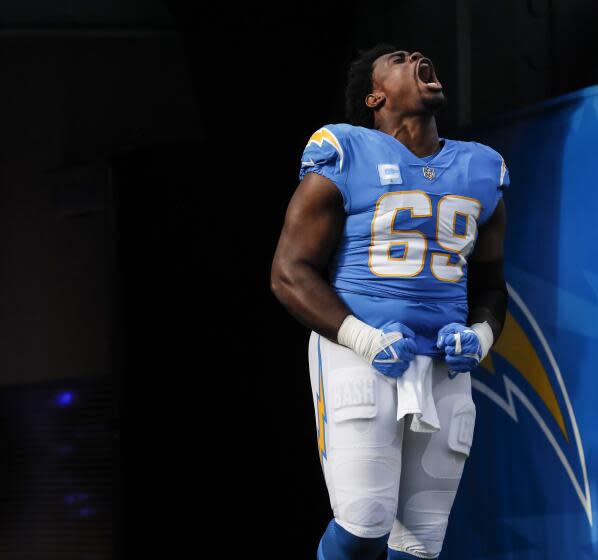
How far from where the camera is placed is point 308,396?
12.8 feet

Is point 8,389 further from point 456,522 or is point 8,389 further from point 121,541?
point 456,522

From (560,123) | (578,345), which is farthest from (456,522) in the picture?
(560,123)

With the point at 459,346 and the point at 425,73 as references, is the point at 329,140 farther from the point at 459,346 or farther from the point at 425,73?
the point at 459,346

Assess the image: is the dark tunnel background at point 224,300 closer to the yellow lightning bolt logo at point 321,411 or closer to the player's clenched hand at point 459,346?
the yellow lightning bolt logo at point 321,411

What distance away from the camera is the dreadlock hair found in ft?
9.30

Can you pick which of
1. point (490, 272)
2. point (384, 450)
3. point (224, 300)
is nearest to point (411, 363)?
point (384, 450)

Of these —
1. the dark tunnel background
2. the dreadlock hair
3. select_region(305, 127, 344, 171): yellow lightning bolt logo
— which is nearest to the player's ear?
the dreadlock hair

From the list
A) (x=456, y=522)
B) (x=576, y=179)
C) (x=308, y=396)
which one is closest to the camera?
(x=576, y=179)

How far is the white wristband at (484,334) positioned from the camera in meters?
2.63

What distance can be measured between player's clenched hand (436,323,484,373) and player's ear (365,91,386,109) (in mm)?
586

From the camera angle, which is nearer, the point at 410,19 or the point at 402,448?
the point at 402,448

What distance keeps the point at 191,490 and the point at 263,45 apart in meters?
1.55

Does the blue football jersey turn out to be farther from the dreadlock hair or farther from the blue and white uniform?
the dreadlock hair

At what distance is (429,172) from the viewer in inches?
104
